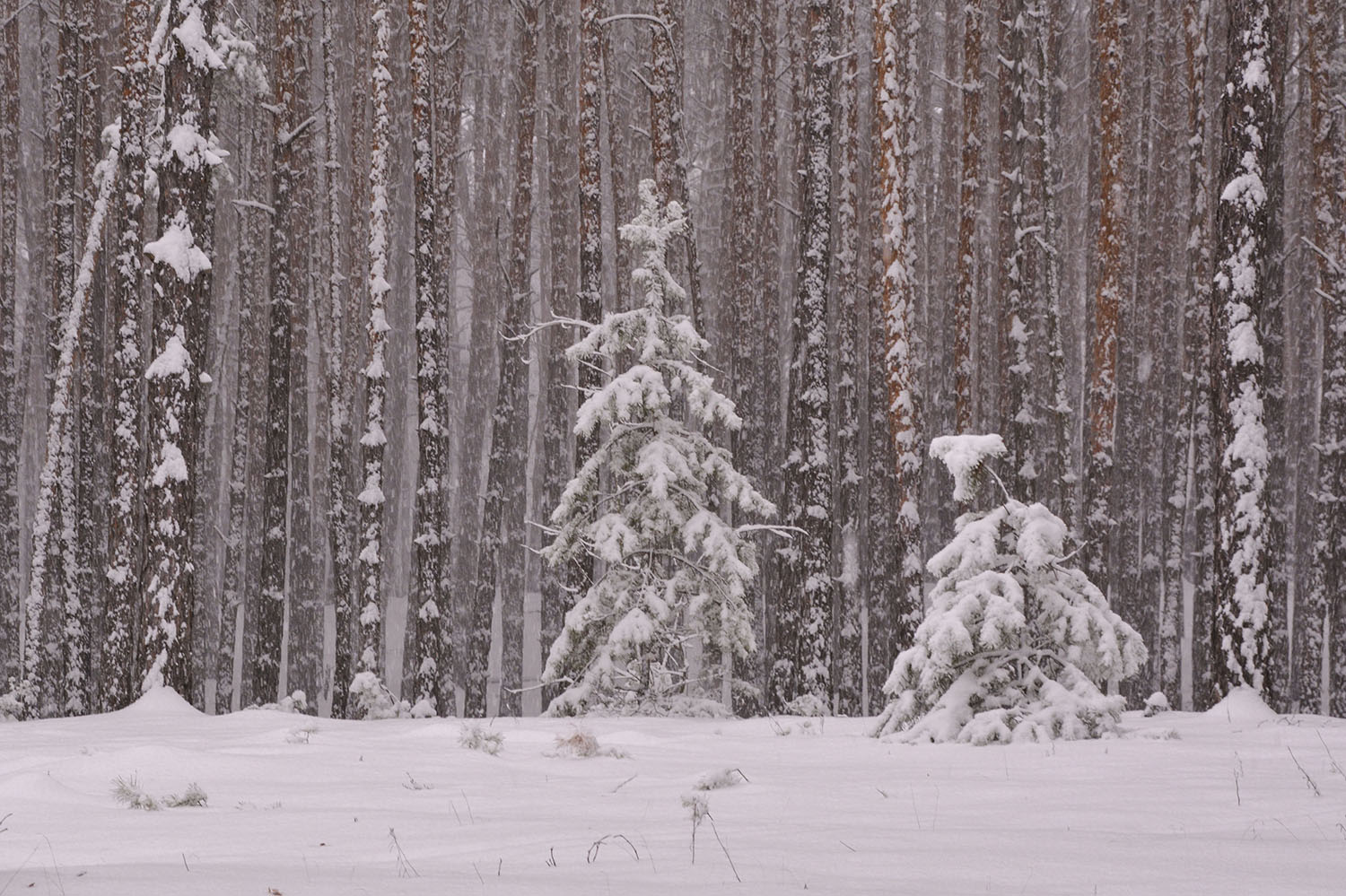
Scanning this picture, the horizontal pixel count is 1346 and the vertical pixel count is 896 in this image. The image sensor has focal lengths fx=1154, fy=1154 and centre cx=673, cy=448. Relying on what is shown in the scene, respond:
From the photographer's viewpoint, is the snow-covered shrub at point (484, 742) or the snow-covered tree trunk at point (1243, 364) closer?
the snow-covered shrub at point (484, 742)

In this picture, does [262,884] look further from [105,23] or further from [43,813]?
[105,23]

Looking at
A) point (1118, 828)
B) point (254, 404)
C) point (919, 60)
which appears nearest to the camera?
point (1118, 828)

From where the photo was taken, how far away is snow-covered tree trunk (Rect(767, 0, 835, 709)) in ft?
47.4

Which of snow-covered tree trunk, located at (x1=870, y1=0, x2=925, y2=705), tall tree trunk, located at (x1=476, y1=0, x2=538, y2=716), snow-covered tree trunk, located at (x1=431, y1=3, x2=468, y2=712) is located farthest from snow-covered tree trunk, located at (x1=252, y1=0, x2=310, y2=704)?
snow-covered tree trunk, located at (x1=870, y1=0, x2=925, y2=705)

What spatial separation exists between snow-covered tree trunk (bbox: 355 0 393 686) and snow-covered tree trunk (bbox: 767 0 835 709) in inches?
200

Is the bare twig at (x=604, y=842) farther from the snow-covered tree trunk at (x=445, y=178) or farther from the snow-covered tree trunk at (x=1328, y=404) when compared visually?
the snow-covered tree trunk at (x=1328, y=404)

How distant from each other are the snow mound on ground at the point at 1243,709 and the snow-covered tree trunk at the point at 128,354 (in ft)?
37.1

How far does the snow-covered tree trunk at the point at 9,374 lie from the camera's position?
1823 centimetres

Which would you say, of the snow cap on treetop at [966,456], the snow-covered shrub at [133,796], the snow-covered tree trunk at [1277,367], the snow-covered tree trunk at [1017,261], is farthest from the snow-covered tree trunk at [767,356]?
the snow-covered shrub at [133,796]

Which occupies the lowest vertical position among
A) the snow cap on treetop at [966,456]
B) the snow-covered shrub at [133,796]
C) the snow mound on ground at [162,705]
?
the snow mound on ground at [162,705]

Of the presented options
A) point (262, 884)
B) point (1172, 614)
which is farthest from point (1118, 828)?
point (1172, 614)

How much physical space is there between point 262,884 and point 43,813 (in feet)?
6.87

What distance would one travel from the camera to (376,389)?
48.8ft

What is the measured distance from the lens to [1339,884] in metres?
3.38
